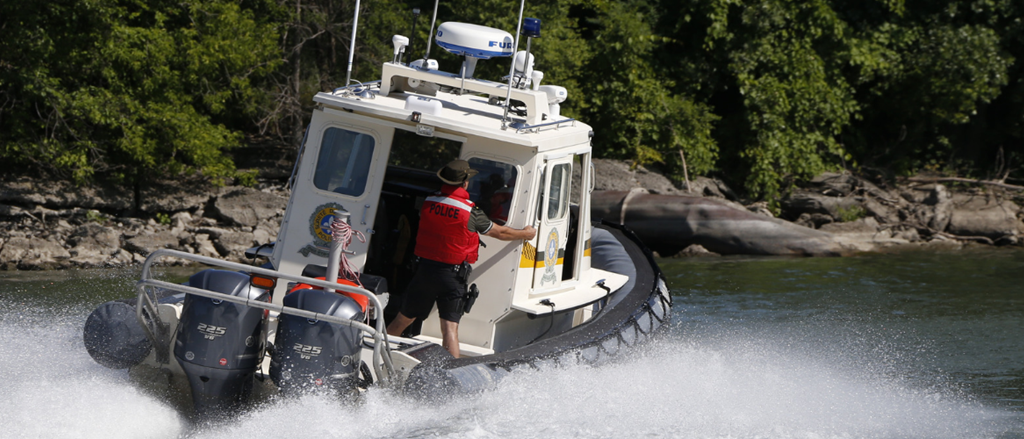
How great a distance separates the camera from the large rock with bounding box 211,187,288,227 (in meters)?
12.5

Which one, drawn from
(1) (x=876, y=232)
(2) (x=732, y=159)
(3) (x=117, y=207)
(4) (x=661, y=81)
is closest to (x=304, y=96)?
(3) (x=117, y=207)

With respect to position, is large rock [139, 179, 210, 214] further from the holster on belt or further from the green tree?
the holster on belt

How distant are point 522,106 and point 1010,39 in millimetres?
12947

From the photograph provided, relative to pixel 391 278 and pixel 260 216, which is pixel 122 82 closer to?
pixel 260 216

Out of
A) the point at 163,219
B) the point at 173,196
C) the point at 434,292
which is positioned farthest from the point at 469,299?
the point at 173,196

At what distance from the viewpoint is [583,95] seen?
15.8m

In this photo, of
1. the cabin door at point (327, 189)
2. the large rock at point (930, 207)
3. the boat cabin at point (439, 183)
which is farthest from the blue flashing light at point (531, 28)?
the large rock at point (930, 207)

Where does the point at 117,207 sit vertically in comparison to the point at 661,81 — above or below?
below

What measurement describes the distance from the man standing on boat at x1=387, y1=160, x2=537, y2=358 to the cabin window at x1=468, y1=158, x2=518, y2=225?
17 centimetres

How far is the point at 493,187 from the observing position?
218 inches

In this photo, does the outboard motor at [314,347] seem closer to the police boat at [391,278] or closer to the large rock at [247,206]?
the police boat at [391,278]

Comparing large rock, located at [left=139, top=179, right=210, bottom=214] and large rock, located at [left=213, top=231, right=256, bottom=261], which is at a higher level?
large rock, located at [left=139, top=179, right=210, bottom=214]

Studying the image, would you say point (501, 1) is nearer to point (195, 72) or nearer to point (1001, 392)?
point (195, 72)

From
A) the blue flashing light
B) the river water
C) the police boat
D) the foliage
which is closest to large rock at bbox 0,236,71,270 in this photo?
the river water
